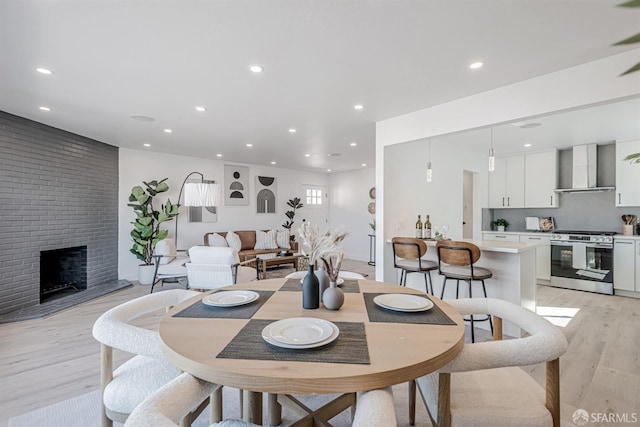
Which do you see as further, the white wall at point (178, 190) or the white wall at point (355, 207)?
the white wall at point (355, 207)

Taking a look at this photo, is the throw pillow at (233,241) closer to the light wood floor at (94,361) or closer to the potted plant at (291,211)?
the potted plant at (291,211)

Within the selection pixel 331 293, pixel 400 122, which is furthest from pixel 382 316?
pixel 400 122

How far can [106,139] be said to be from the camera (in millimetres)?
5109

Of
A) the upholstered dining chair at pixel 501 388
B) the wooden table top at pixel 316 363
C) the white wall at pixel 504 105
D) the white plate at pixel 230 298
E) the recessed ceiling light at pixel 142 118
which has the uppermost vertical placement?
the recessed ceiling light at pixel 142 118

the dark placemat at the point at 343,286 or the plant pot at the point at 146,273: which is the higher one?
the dark placemat at the point at 343,286

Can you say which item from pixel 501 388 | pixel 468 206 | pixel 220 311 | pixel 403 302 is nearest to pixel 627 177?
pixel 468 206

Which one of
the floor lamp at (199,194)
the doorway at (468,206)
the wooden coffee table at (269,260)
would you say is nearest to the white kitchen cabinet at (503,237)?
the doorway at (468,206)

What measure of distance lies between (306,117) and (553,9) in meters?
2.57

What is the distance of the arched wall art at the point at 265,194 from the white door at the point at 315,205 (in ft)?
3.23

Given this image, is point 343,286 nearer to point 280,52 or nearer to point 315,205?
point 280,52

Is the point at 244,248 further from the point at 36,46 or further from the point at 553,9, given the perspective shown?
the point at 553,9

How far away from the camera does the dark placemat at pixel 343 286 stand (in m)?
1.91

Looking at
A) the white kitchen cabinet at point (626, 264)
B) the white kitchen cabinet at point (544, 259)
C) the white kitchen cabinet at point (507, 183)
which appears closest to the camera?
the white kitchen cabinet at point (626, 264)

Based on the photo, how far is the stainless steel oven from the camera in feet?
15.5
